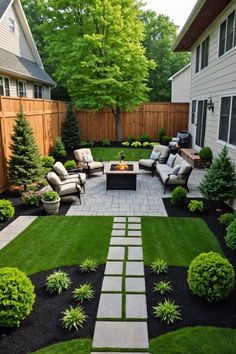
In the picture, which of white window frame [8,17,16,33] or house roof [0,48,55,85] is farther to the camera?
white window frame [8,17,16,33]

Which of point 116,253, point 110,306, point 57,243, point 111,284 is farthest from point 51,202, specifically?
point 110,306

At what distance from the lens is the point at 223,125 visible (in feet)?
31.7

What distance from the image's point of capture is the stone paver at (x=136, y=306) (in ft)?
12.6

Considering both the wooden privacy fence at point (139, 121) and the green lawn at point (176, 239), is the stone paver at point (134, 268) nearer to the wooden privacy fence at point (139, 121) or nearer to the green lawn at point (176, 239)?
the green lawn at point (176, 239)

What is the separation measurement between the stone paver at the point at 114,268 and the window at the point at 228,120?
17.4 ft

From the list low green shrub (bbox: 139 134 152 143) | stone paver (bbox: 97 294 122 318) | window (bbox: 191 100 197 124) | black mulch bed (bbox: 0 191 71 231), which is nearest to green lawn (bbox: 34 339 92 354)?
stone paver (bbox: 97 294 122 318)

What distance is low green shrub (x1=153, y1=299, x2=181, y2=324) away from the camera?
3.74m

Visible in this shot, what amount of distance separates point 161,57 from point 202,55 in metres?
22.7

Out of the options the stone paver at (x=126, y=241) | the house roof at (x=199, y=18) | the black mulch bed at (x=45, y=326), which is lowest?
the black mulch bed at (x=45, y=326)

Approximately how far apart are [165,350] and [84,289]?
149 cm

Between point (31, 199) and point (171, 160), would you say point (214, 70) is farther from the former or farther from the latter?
point (31, 199)

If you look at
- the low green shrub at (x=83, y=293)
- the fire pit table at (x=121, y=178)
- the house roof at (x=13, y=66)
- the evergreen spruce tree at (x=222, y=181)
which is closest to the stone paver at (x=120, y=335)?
the low green shrub at (x=83, y=293)

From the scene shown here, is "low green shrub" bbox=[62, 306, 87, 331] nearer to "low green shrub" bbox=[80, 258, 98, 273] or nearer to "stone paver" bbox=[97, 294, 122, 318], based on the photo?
"stone paver" bbox=[97, 294, 122, 318]

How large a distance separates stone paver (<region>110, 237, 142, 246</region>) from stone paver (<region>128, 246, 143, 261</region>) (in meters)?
0.21
